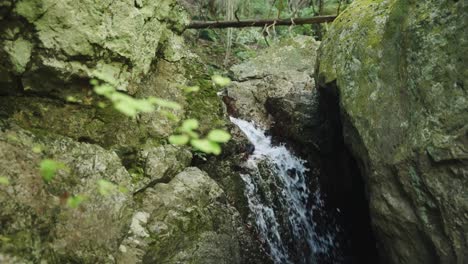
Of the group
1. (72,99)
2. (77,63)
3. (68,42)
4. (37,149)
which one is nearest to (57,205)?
(37,149)

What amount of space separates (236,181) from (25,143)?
10.9 feet

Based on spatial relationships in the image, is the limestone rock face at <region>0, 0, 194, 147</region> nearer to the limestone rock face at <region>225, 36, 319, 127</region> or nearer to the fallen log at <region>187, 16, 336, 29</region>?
the limestone rock face at <region>225, 36, 319, 127</region>

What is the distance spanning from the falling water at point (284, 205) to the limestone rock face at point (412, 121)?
146 cm

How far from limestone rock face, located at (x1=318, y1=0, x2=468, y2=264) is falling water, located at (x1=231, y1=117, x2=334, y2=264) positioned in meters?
1.46

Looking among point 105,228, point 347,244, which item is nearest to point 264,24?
point 347,244

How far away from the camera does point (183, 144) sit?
4371mm

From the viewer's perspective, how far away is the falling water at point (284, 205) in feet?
18.7

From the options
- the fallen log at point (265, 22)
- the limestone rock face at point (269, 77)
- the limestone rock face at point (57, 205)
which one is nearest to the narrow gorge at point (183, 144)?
the limestone rock face at point (57, 205)

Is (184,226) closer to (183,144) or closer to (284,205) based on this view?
(183,144)

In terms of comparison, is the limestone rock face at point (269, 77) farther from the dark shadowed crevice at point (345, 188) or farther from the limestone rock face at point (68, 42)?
the limestone rock face at point (68, 42)

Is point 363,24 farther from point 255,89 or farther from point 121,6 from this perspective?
point 255,89

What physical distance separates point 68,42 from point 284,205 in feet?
13.7

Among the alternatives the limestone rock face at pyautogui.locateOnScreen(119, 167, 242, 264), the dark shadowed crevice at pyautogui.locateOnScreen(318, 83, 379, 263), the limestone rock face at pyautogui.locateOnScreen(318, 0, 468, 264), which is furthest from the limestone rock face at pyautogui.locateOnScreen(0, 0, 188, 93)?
the dark shadowed crevice at pyautogui.locateOnScreen(318, 83, 379, 263)

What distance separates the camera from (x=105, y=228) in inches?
132
